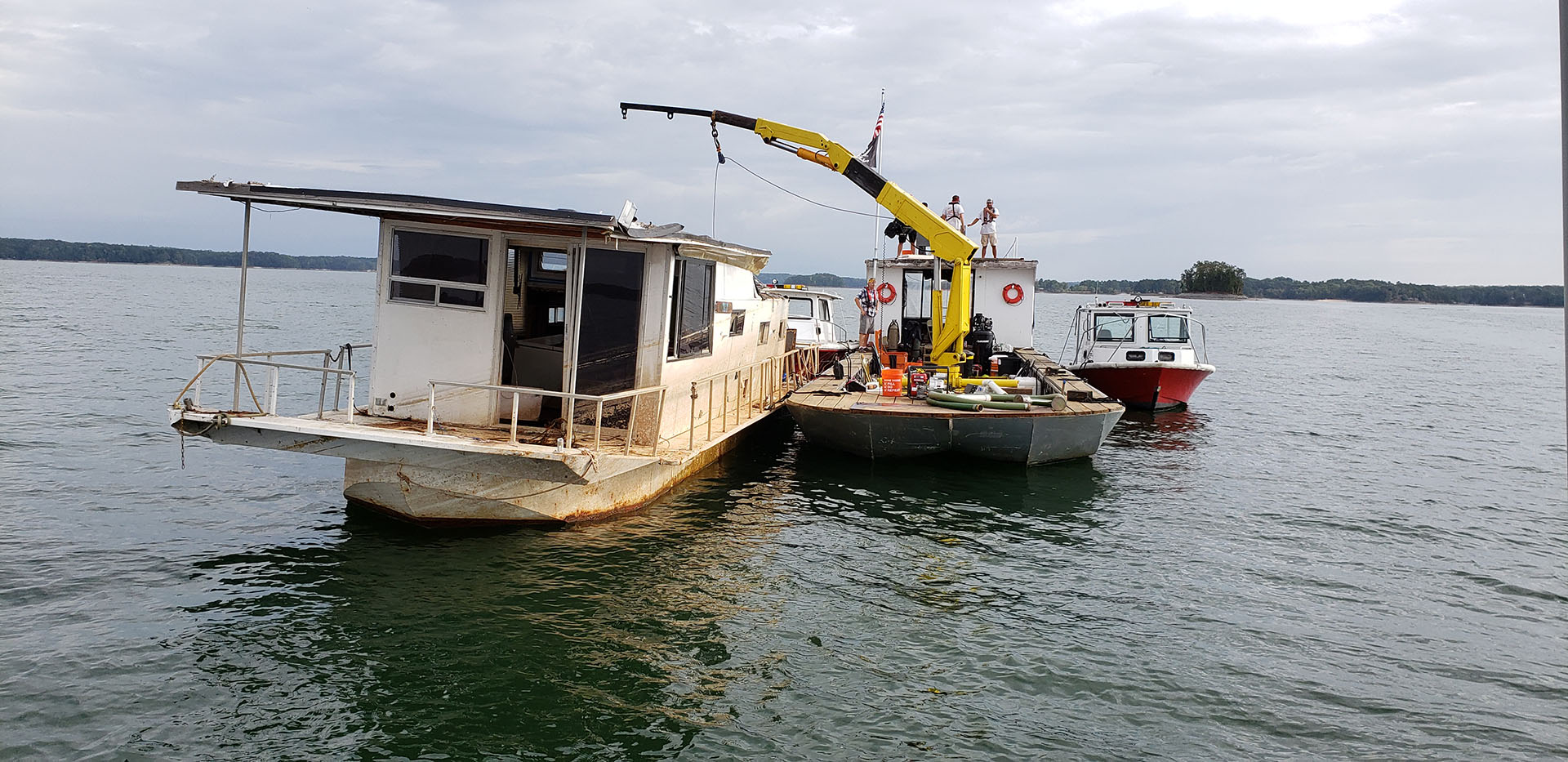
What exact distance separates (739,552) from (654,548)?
1.05 metres

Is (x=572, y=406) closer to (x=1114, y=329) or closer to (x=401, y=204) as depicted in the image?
(x=401, y=204)

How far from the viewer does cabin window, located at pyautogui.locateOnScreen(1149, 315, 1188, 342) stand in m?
25.6

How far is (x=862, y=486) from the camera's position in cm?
1545

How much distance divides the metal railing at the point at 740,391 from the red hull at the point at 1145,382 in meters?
8.54

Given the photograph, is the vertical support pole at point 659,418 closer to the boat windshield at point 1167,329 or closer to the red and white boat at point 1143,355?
the red and white boat at point 1143,355

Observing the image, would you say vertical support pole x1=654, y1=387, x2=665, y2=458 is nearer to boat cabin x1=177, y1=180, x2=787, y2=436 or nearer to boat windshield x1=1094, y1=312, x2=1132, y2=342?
boat cabin x1=177, y1=180, x2=787, y2=436

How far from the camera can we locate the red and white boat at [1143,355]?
2488 centimetres

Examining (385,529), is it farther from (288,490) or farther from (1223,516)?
(1223,516)

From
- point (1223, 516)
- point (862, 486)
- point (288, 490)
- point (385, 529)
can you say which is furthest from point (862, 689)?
point (288, 490)

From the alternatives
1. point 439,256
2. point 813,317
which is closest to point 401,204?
point 439,256

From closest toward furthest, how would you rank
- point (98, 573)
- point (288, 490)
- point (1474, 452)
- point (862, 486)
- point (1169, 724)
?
point (1169, 724), point (98, 573), point (288, 490), point (862, 486), point (1474, 452)

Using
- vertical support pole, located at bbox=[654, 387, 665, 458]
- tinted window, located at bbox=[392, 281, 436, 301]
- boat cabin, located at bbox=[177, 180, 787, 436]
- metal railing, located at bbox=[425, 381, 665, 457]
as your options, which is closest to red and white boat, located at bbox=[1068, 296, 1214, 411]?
boat cabin, located at bbox=[177, 180, 787, 436]

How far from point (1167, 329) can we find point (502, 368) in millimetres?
20050

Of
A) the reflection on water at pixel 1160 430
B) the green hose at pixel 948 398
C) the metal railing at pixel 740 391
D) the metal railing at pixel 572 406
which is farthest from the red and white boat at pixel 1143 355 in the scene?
the metal railing at pixel 572 406
